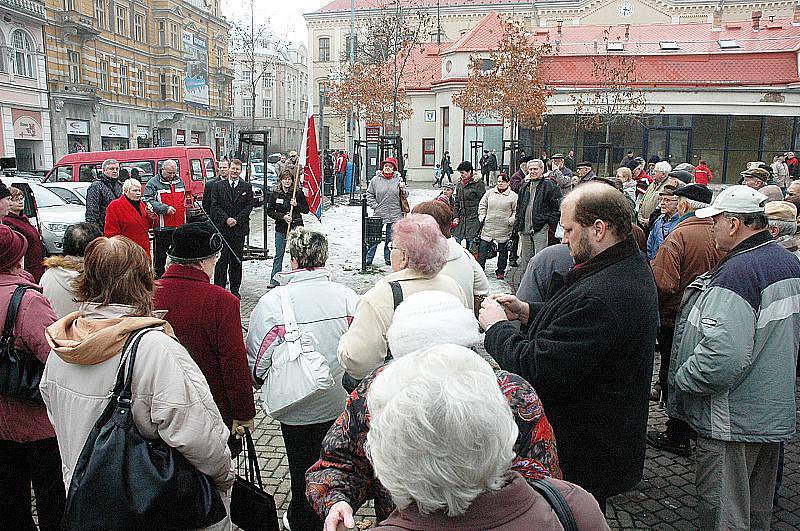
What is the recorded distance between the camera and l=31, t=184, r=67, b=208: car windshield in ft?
43.2

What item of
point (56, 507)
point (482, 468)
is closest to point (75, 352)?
point (56, 507)

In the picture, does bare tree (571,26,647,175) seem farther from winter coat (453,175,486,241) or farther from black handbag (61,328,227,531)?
black handbag (61,328,227,531)

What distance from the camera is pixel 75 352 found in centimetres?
244

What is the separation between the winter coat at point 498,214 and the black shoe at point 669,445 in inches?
230

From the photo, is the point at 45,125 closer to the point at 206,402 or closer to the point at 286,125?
the point at 206,402

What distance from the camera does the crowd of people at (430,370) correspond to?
151 centimetres

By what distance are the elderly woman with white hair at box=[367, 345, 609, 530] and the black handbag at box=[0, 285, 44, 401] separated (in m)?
2.32

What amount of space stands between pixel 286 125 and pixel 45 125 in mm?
50202

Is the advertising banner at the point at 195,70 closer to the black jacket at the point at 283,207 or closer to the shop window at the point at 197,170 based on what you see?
the shop window at the point at 197,170

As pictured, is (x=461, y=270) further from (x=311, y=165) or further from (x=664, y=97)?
(x=664, y=97)

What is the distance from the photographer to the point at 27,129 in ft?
115

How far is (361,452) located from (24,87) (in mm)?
39470

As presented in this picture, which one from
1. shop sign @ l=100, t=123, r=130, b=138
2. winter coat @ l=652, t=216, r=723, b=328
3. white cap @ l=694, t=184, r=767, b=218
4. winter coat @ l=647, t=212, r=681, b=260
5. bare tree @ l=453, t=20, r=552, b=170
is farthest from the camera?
shop sign @ l=100, t=123, r=130, b=138

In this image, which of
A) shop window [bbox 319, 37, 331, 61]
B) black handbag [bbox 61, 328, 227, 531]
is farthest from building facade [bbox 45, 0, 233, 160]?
black handbag [bbox 61, 328, 227, 531]
